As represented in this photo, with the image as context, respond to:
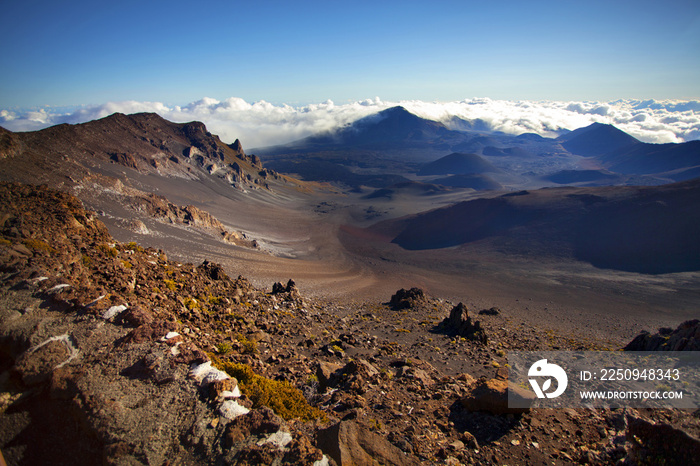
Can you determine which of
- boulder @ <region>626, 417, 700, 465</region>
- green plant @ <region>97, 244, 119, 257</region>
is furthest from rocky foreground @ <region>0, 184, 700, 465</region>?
green plant @ <region>97, 244, 119, 257</region>

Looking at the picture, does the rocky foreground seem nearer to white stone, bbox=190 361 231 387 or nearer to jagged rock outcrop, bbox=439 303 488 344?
white stone, bbox=190 361 231 387

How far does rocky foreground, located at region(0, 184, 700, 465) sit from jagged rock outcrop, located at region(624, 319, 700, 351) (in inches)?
240

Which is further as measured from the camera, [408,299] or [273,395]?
[408,299]

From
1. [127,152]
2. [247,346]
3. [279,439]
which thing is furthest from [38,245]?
[127,152]

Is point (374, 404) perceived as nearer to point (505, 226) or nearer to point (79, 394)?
point (79, 394)

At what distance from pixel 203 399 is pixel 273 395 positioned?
3.60 feet

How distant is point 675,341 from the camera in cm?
1080

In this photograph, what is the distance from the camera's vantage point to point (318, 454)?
12.7 feet

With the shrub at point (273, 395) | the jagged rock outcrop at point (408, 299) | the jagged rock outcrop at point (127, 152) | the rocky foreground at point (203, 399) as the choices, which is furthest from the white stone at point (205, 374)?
the jagged rock outcrop at point (127, 152)

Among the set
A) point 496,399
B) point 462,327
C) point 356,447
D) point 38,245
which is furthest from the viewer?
point 462,327

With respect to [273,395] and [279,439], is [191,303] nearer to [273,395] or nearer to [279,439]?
[273,395]

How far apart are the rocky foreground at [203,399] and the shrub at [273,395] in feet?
0.08

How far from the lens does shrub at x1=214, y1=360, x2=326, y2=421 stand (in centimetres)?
488

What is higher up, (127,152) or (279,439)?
(127,152)
